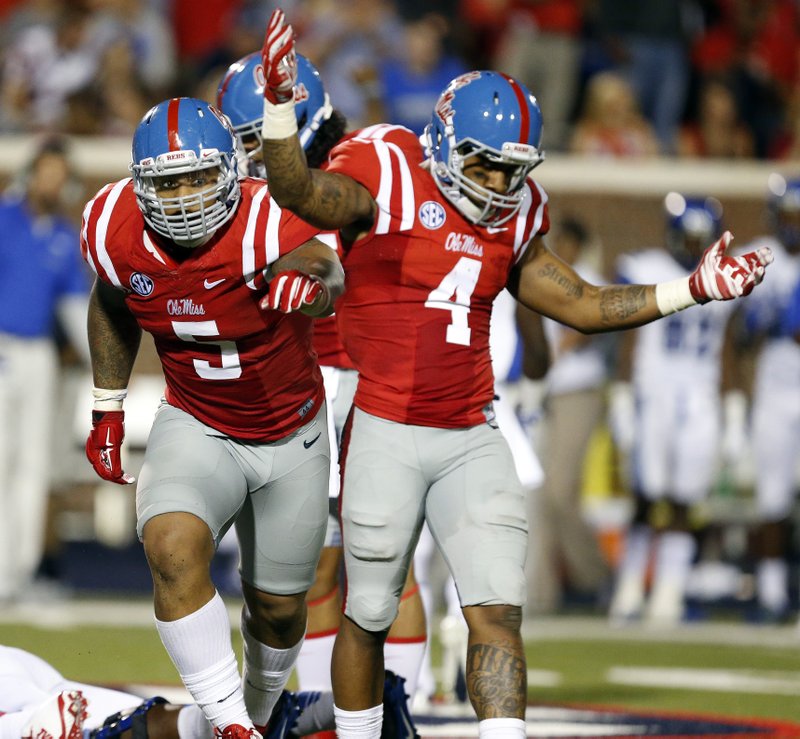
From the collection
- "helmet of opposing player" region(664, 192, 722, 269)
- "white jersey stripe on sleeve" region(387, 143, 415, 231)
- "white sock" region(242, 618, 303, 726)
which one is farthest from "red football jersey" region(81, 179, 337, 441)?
"helmet of opposing player" region(664, 192, 722, 269)

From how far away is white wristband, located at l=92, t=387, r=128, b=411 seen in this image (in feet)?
16.0

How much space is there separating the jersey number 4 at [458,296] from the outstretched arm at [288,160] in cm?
33

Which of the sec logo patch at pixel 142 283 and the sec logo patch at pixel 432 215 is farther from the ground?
the sec logo patch at pixel 432 215

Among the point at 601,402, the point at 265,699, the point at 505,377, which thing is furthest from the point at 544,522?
the point at 265,699

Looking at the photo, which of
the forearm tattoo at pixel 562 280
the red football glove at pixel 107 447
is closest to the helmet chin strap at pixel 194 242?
the red football glove at pixel 107 447

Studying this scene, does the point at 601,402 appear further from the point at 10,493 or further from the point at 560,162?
the point at 10,493

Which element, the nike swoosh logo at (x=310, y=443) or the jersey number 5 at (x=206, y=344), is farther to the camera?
the nike swoosh logo at (x=310, y=443)

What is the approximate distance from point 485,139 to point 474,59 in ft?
26.9

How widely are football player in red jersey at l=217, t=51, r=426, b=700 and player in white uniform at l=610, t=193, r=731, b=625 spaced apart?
13.4ft

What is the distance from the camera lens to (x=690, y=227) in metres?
9.31

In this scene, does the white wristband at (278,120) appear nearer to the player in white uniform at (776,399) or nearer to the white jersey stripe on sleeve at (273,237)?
the white jersey stripe on sleeve at (273,237)

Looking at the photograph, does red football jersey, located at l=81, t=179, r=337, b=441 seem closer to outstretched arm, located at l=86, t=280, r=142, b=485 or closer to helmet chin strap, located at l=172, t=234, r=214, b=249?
helmet chin strap, located at l=172, t=234, r=214, b=249

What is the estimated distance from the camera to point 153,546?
14.3 ft

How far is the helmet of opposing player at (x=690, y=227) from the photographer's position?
9.30 meters
